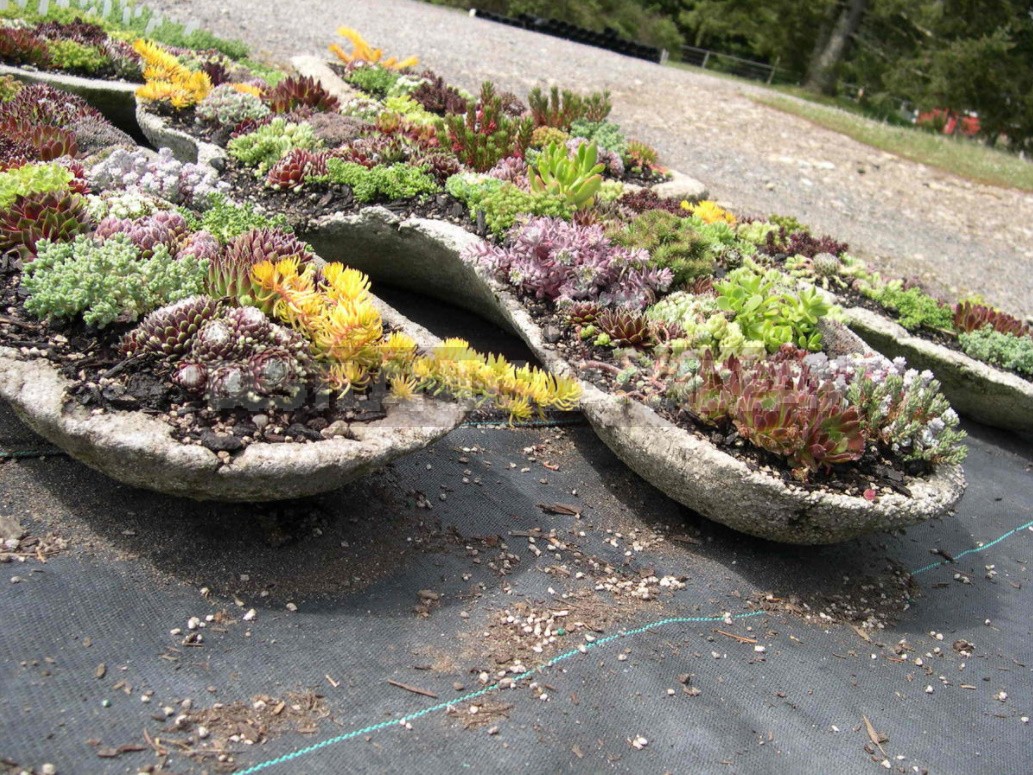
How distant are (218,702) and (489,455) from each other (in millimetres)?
1855

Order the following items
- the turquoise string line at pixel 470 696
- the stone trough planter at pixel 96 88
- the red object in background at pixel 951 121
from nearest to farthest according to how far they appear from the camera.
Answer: the turquoise string line at pixel 470 696
the stone trough planter at pixel 96 88
the red object in background at pixel 951 121

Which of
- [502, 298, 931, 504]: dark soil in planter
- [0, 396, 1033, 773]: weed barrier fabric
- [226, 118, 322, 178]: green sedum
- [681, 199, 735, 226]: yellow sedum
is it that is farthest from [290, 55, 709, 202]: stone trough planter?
[0, 396, 1033, 773]: weed barrier fabric

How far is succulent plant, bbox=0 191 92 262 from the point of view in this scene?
3.66 meters

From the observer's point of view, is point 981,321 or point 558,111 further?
point 558,111

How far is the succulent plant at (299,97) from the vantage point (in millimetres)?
6566

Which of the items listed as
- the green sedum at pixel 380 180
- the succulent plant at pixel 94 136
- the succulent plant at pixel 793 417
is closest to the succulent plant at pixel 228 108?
the succulent plant at pixel 94 136

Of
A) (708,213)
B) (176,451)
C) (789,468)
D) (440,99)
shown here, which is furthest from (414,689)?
(440,99)

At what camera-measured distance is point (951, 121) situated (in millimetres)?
21281

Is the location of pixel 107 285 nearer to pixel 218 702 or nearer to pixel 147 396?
pixel 147 396

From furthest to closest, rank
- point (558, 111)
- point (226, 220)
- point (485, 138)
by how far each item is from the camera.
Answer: point (558, 111) → point (485, 138) → point (226, 220)

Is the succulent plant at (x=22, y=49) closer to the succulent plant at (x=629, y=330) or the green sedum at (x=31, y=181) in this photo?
the green sedum at (x=31, y=181)

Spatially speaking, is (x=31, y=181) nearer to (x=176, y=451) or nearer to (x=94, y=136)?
(x=94, y=136)

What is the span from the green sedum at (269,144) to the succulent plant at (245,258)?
6.57ft

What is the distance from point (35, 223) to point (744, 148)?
359 inches
